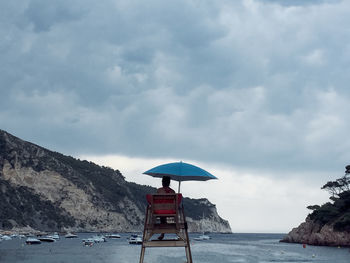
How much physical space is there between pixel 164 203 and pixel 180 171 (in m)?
1.23

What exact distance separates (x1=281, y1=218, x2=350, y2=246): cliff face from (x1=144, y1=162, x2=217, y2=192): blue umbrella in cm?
9206

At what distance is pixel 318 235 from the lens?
108188 millimetres

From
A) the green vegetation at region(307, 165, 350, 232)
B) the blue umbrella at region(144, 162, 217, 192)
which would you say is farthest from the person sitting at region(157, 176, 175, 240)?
the green vegetation at region(307, 165, 350, 232)

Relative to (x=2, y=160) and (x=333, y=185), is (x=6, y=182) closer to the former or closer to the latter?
(x=2, y=160)

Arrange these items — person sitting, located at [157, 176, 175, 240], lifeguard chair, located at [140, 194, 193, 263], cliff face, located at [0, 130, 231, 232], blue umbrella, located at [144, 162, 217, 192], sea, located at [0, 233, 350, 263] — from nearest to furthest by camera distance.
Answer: lifeguard chair, located at [140, 194, 193, 263]
person sitting, located at [157, 176, 175, 240]
blue umbrella, located at [144, 162, 217, 192]
sea, located at [0, 233, 350, 263]
cliff face, located at [0, 130, 231, 232]

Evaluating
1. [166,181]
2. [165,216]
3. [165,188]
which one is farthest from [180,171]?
[165,216]

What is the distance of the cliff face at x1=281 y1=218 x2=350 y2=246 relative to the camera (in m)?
97.4

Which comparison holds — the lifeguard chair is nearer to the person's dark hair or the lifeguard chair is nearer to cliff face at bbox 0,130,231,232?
the person's dark hair

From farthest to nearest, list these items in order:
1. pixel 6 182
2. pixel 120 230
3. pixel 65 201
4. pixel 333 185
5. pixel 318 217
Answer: pixel 120 230, pixel 65 201, pixel 6 182, pixel 333 185, pixel 318 217

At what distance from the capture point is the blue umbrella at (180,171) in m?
11.6

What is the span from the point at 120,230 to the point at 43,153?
43.3m

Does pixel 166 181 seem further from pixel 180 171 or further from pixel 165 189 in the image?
pixel 180 171

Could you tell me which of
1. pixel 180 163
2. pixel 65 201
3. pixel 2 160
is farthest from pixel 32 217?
pixel 180 163

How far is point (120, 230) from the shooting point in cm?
18912
